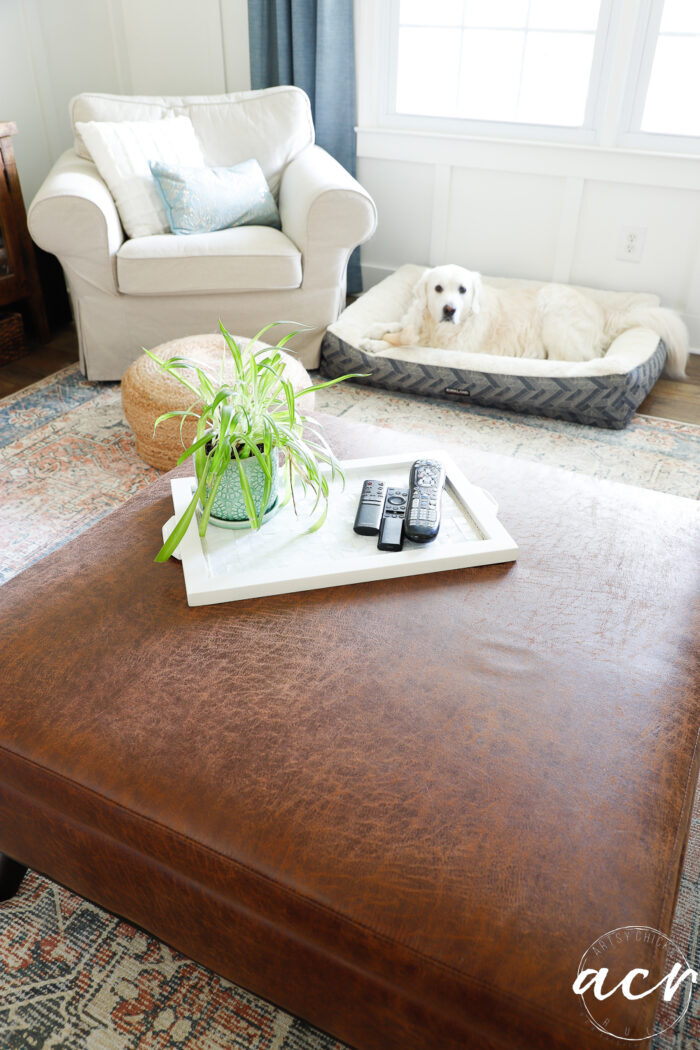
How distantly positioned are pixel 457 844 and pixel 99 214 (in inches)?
88.3

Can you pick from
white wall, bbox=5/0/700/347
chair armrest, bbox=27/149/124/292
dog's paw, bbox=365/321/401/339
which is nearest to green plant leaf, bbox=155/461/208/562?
chair armrest, bbox=27/149/124/292

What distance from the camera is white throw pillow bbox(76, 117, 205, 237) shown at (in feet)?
8.57

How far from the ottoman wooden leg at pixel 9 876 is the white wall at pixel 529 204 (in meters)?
2.89

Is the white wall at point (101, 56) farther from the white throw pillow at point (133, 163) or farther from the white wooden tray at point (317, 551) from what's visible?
the white wooden tray at point (317, 551)

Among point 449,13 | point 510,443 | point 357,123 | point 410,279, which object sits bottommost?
point 510,443

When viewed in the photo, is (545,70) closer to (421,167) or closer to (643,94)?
(643,94)

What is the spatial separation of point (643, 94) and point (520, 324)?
991 millimetres

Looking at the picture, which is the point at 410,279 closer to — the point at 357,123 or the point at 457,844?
the point at 357,123

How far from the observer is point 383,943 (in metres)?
0.72

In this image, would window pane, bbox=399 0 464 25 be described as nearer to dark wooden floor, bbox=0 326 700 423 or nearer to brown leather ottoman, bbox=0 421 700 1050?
dark wooden floor, bbox=0 326 700 423

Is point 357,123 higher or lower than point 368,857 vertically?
higher

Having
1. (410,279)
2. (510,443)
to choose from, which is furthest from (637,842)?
(410,279)

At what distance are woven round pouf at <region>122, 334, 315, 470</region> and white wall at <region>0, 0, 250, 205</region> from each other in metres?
1.70

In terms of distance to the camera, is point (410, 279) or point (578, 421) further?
point (410, 279)
